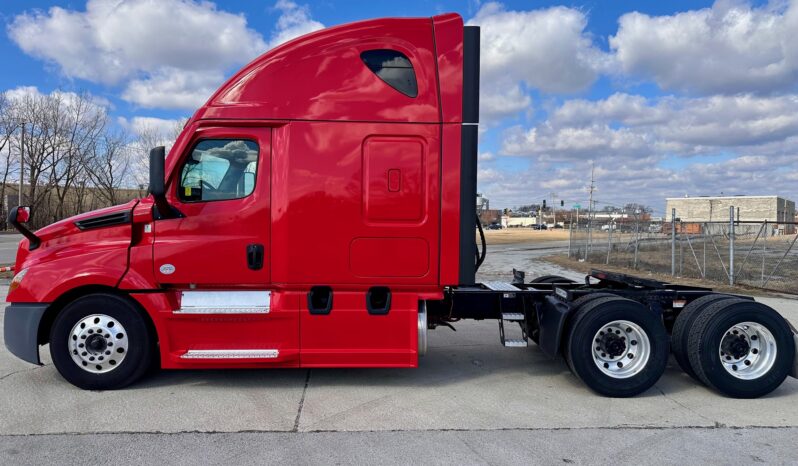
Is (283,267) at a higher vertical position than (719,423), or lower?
higher

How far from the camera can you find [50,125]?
45062mm

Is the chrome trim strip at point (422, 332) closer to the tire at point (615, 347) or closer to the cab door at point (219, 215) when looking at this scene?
the tire at point (615, 347)

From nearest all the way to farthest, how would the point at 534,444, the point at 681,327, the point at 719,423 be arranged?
the point at 534,444
the point at 719,423
the point at 681,327

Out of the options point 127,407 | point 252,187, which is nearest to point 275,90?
point 252,187

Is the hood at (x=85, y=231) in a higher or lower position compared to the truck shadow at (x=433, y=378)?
higher

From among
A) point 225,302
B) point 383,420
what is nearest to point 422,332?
point 383,420

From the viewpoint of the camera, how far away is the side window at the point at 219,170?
4.91 metres

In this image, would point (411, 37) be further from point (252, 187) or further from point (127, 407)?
point (127, 407)

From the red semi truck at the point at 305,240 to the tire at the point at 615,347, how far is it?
0.06ft

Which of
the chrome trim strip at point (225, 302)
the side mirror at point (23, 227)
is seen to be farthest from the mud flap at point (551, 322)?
the side mirror at point (23, 227)

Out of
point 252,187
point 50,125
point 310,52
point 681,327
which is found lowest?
point 681,327

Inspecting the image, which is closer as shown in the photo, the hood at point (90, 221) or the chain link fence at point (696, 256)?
the hood at point (90, 221)

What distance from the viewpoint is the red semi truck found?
191 inches

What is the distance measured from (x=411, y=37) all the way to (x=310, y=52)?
951mm
